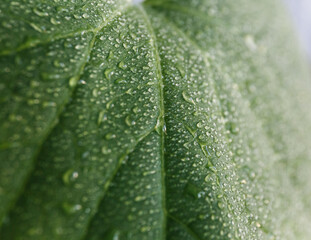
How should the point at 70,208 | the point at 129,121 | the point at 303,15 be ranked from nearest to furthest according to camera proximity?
the point at 70,208
the point at 129,121
the point at 303,15

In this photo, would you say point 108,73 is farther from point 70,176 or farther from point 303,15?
point 303,15

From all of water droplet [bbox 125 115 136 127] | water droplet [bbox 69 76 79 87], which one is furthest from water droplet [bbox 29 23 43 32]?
water droplet [bbox 125 115 136 127]

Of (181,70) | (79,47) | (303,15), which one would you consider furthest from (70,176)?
(303,15)

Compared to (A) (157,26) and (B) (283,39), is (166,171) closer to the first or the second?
(A) (157,26)

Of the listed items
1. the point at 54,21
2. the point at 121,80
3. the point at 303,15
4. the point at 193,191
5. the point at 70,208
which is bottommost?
the point at 303,15

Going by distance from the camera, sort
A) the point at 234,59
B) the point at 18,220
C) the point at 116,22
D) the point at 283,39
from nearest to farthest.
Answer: the point at 18,220
the point at 116,22
the point at 234,59
the point at 283,39

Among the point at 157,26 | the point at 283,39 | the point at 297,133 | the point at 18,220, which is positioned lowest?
the point at 297,133

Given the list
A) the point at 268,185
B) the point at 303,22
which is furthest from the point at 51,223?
the point at 303,22

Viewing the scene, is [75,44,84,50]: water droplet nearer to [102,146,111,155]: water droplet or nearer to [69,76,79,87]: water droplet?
[69,76,79,87]: water droplet
